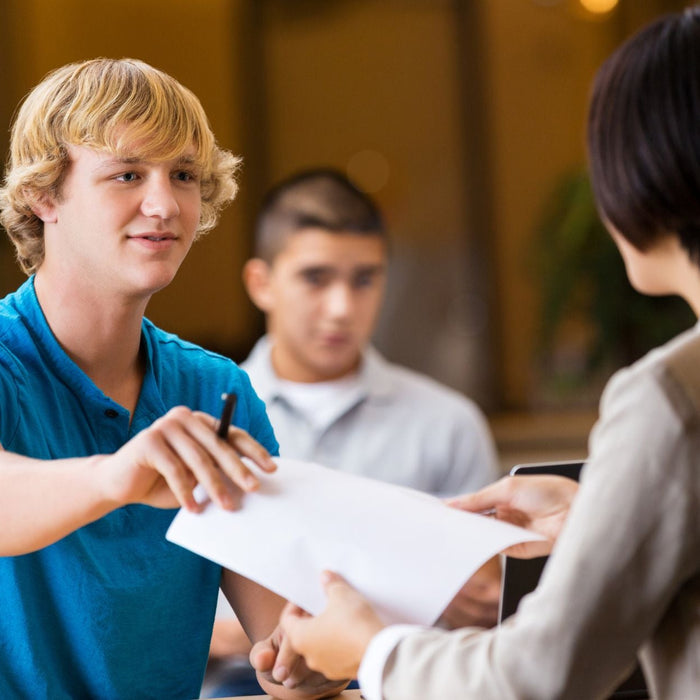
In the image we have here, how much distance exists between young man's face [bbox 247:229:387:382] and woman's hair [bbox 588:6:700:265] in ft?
5.26

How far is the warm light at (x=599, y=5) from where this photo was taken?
6.05 m

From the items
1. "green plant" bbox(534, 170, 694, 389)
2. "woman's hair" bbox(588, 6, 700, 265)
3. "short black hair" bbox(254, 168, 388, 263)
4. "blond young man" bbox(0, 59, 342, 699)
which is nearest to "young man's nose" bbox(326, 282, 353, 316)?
"short black hair" bbox(254, 168, 388, 263)

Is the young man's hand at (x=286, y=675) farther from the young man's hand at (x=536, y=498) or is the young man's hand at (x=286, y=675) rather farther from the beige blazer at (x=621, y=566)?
the beige blazer at (x=621, y=566)

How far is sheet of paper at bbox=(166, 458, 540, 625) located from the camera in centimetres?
90

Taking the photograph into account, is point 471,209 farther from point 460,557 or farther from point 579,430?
point 460,557

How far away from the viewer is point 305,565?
3.00ft

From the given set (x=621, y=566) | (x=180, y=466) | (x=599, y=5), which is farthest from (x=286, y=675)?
(x=599, y=5)

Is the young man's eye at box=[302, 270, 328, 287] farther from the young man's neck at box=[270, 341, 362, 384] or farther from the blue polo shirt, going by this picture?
the blue polo shirt

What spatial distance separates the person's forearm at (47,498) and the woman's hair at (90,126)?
373 millimetres

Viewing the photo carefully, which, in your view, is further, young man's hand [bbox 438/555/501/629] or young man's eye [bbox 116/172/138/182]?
young man's hand [bbox 438/555/501/629]

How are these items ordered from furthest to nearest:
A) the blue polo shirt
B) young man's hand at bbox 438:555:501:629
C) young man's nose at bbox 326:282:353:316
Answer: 1. young man's nose at bbox 326:282:353:316
2. young man's hand at bbox 438:555:501:629
3. the blue polo shirt

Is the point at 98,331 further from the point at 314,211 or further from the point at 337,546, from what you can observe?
the point at 314,211

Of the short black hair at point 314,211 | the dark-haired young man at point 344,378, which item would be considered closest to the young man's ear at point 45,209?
the dark-haired young man at point 344,378

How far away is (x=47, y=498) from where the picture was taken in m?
0.91
